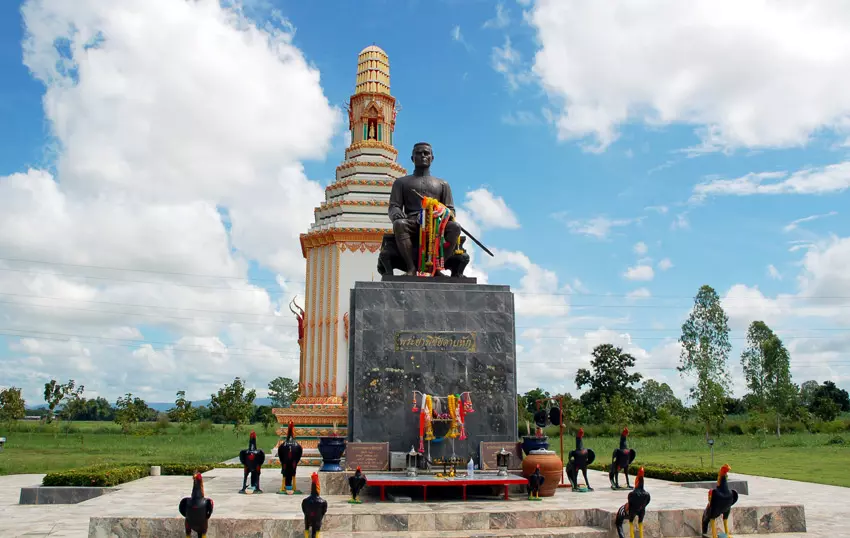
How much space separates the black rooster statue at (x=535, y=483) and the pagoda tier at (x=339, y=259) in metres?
13.8

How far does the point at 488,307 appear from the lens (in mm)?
12773

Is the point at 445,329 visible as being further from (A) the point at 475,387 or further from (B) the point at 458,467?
(B) the point at 458,467

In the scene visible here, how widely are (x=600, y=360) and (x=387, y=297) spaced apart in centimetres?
3651

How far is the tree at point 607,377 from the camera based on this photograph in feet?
151

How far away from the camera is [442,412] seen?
12.0 m

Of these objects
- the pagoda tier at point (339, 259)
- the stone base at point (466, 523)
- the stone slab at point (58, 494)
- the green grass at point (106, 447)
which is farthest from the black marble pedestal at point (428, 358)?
the pagoda tier at point (339, 259)

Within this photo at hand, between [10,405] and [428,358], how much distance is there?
36576 millimetres

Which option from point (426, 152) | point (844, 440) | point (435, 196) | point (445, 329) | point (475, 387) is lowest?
point (844, 440)

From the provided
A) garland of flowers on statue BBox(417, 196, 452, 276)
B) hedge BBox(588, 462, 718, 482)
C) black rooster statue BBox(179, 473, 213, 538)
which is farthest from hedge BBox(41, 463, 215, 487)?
hedge BBox(588, 462, 718, 482)

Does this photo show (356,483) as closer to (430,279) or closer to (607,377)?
(430,279)

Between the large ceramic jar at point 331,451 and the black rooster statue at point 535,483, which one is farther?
the large ceramic jar at point 331,451

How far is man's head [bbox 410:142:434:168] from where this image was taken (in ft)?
46.8

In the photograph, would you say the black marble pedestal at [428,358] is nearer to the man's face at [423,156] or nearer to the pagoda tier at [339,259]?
the man's face at [423,156]

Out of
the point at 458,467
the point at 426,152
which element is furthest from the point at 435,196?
the point at 458,467
